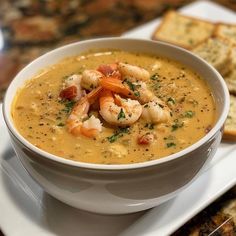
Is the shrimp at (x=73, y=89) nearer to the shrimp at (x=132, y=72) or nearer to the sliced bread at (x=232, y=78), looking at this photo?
the shrimp at (x=132, y=72)

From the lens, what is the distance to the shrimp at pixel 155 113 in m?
1.55

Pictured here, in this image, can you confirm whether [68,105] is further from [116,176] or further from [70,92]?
[116,176]

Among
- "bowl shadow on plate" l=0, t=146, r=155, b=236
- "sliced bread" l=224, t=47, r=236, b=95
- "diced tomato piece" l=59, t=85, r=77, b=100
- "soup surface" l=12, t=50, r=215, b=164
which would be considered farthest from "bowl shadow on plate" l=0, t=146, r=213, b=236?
"sliced bread" l=224, t=47, r=236, b=95

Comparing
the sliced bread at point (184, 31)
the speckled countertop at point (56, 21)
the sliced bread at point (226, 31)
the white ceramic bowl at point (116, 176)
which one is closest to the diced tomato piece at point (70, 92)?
the white ceramic bowl at point (116, 176)

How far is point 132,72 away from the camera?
174cm

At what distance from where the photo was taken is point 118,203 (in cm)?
142

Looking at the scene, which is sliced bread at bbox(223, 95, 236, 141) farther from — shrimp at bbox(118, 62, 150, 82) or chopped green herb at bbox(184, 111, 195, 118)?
shrimp at bbox(118, 62, 150, 82)

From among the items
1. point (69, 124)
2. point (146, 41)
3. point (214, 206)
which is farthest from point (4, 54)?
point (214, 206)

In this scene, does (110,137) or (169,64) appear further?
(169,64)

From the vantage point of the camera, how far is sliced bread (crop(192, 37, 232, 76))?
232 cm

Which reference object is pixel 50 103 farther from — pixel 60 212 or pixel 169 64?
pixel 169 64

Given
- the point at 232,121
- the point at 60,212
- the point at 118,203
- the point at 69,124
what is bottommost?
the point at 232,121

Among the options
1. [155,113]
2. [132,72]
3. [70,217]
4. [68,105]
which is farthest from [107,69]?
[70,217]

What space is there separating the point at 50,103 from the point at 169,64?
518 mm
